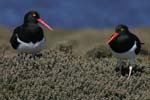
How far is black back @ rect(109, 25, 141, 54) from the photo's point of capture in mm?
15914

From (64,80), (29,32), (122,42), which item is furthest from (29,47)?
(122,42)

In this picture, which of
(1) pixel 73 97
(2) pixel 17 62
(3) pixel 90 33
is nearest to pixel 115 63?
(2) pixel 17 62

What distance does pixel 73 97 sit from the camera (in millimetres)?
13242

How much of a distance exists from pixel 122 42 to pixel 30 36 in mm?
2498

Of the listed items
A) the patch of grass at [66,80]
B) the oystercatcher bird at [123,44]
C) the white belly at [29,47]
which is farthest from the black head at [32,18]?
the oystercatcher bird at [123,44]

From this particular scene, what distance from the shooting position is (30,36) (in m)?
16.0

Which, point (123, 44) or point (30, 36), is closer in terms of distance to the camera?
point (123, 44)

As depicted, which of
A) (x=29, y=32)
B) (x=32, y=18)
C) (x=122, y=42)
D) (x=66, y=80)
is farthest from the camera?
(x=32, y=18)

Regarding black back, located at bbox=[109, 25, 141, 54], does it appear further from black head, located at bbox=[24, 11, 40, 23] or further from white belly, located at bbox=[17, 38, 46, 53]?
→ black head, located at bbox=[24, 11, 40, 23]

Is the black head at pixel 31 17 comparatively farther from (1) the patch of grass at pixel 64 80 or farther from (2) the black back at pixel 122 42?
(2) the black back at pixel 122 42

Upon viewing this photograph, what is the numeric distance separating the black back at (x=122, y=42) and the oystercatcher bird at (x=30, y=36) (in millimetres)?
1795

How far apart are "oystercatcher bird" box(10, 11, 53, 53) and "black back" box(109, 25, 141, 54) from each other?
1795mm

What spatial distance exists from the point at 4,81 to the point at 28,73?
123 cm

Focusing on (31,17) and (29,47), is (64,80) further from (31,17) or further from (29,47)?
(31,17)
